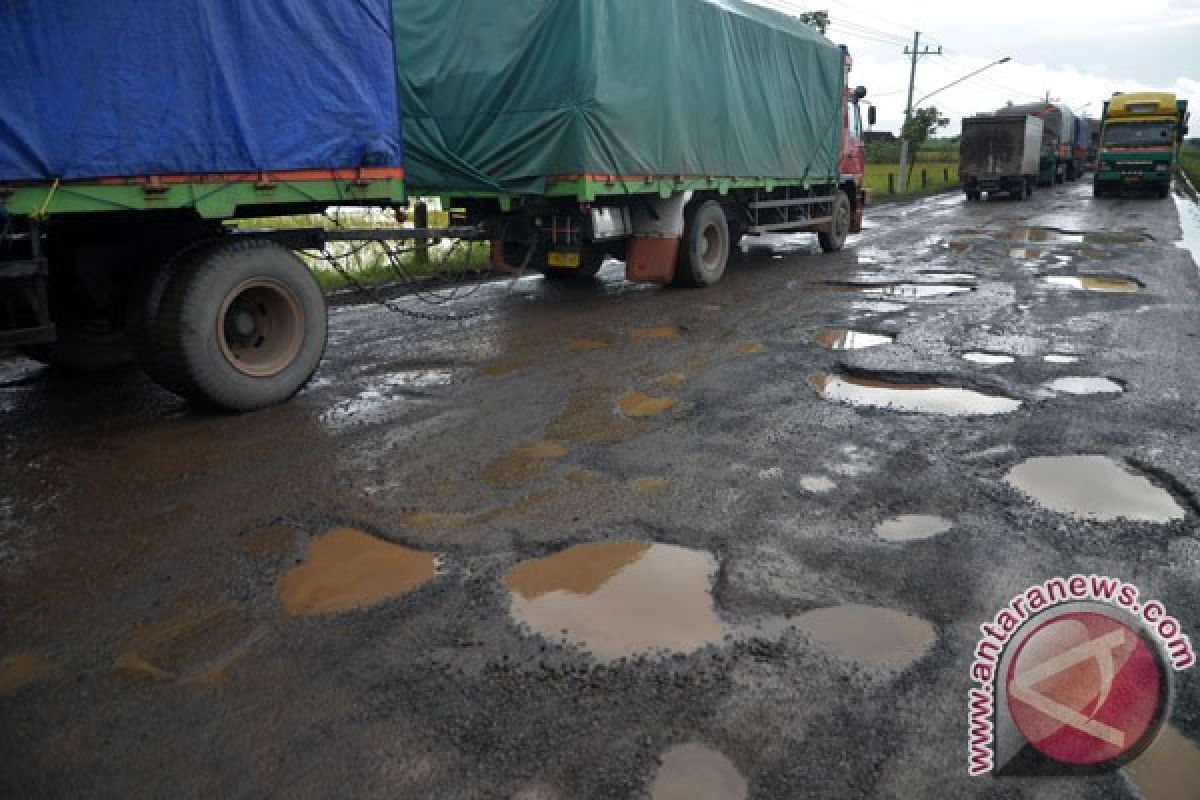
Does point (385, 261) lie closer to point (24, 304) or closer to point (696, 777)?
point (24, 304)

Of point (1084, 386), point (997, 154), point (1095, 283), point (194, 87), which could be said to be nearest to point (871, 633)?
point (1084, 386)

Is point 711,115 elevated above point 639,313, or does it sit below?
above

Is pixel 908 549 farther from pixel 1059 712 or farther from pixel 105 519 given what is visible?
pixel 105 519

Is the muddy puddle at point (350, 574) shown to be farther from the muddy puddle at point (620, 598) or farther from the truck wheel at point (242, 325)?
the truck wheel at point (242, 325)

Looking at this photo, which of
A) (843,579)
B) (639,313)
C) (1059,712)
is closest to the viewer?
(1059,712)

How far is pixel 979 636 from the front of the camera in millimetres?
2902

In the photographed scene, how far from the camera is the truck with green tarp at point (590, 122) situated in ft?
27.3

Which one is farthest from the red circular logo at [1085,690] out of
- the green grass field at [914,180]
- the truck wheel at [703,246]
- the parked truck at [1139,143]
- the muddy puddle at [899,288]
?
the parked truck at [1139,143]

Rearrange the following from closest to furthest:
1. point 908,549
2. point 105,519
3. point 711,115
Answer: point 908,549
point 105,519
point 711,115

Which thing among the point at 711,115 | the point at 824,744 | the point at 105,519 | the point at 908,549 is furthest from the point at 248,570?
the point at 711,115

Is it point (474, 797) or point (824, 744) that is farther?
point (824, 744)

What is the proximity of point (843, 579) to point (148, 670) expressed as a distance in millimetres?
2467

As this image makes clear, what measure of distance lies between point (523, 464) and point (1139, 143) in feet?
108

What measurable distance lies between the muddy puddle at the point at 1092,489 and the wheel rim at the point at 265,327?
14.6 feet
